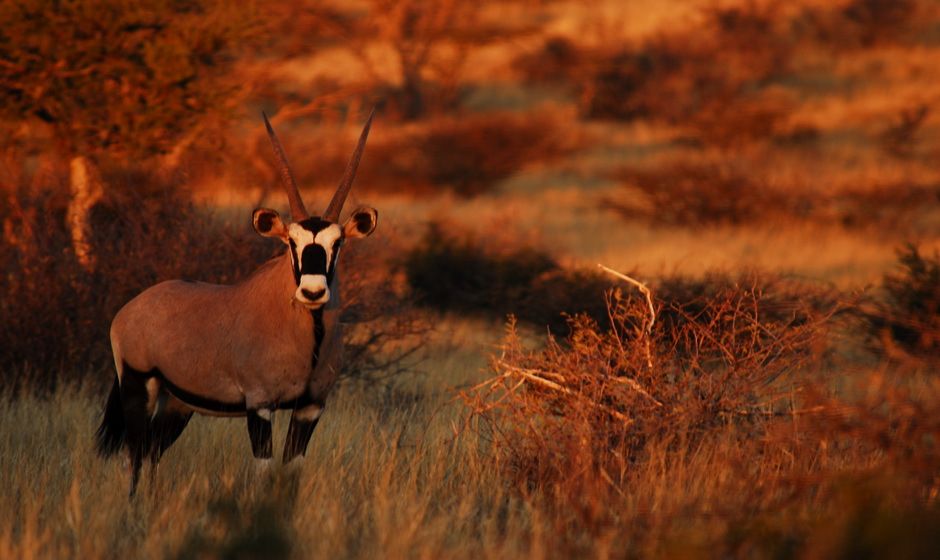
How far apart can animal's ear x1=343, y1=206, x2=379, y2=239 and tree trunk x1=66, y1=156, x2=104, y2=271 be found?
331cm

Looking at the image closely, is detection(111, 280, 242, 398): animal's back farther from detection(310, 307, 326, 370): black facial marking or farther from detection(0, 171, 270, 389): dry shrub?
detection(0, 171, 270, 389): dry shrub

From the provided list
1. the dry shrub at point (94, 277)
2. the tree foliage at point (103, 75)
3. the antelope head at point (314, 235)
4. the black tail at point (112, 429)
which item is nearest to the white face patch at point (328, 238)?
the antelope head at point (314, 235)

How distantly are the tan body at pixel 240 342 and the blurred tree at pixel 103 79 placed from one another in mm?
5557

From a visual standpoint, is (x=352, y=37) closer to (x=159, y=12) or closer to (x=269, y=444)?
(x=159, y=12)

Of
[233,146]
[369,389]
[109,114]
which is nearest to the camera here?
[369,389]

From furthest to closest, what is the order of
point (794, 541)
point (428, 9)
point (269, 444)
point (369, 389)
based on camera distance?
1. point (428, 9)
2. point (369, 389)
3. point (269, 444)
4. point (794, 541)

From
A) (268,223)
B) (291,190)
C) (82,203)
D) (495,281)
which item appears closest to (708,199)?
(495,281)

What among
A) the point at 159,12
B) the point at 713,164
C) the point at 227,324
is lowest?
the point at 713,164

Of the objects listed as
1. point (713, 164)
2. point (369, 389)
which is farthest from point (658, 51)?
point (369, 389)

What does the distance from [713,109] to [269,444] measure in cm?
2298

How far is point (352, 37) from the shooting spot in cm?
2889

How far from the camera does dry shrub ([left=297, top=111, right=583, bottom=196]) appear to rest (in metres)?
23.1

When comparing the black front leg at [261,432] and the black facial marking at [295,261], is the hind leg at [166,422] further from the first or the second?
the black facial marking at [295,261]

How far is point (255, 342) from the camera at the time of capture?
5.55 meters
